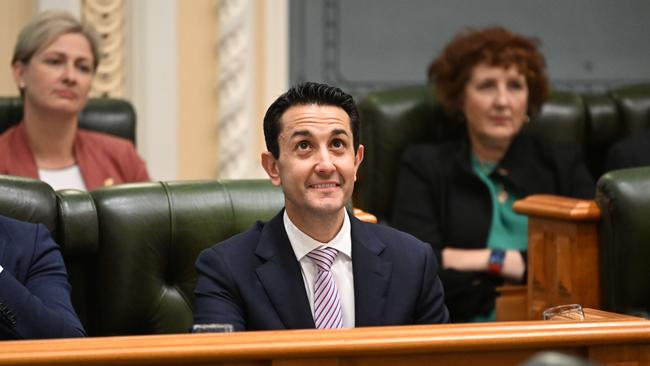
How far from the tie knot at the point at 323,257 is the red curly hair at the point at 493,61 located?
145cm

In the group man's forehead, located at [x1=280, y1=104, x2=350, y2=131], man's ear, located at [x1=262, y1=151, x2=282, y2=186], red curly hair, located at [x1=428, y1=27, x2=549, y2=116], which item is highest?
red curly hair, located at [x1=428, y1=27, x2=549, y2=116]

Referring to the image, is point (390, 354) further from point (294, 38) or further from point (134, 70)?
point (294, 38)

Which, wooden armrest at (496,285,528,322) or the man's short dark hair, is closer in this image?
the man's short dark hair

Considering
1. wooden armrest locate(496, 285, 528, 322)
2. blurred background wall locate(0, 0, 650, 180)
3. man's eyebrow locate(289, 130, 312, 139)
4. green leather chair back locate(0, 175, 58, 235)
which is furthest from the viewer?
blurred background wall locate(0, 0, 650, 180)

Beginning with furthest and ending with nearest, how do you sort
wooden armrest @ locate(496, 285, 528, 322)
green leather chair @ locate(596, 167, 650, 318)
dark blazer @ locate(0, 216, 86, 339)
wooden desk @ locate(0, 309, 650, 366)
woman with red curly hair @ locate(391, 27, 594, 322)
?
1. woman with red curly hair @ locate(391, 27, 594, 322)
2. wooden armrest @ locate(496, 285, 528, 322)
3. green leather chair @ locate(596, 167, 650, 318)
4. dark blazer @ locate(0, 216, 86, 339)
5. wooden desk @ locate(0, 309, 650, 366)

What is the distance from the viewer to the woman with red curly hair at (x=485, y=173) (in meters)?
3.15

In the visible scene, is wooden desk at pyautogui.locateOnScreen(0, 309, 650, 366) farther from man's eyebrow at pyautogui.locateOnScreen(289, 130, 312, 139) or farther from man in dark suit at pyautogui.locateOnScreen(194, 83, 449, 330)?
man's eyebrow at pyautogui.locateOnScreen(289, 130, 312, 139)

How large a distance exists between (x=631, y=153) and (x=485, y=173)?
0.42 m

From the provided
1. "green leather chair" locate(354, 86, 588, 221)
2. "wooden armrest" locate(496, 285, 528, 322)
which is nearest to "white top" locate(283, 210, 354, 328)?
"wooden armrest" locate(496, 285, 528, 322)

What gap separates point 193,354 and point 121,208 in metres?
0.87

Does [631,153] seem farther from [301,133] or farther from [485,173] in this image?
[301,133]

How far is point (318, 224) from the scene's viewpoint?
2010mm

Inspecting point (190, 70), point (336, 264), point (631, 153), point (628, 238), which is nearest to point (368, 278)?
point (336, 264)

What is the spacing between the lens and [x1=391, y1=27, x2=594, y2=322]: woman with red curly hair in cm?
315
